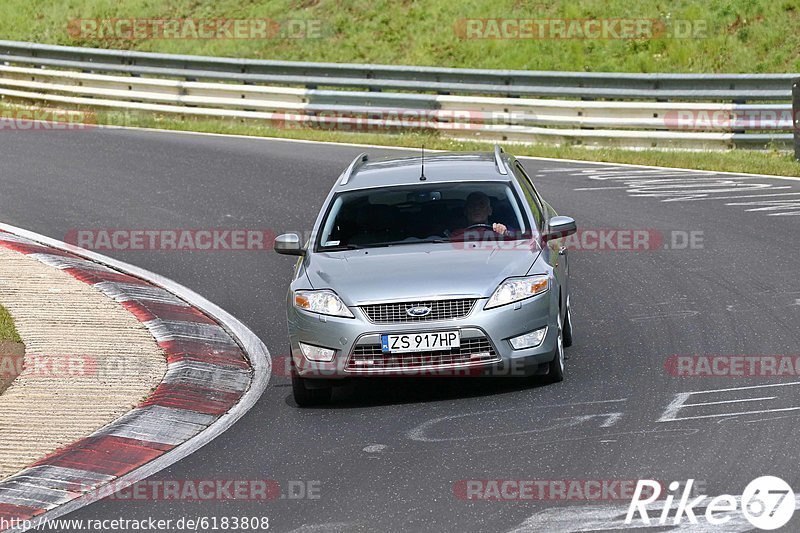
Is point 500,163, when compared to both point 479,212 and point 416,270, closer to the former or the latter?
point 479,212

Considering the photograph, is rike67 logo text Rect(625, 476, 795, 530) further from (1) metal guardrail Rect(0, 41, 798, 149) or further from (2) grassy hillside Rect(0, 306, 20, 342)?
(1) metal guardrail Rect(0, 41, 798, 149)

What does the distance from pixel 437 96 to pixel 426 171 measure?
12.4 metres

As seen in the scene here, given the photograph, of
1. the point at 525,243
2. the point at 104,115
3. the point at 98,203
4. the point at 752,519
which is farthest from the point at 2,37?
the point at 752,519

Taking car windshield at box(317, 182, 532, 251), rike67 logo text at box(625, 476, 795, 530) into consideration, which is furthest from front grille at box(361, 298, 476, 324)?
rike67 logo text at box(625, 476, 795, 530)

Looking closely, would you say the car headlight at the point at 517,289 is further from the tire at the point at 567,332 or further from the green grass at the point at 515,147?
the green grass at the point at 515,147

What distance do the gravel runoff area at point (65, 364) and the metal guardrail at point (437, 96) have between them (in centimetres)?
1073

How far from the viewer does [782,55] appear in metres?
24.6

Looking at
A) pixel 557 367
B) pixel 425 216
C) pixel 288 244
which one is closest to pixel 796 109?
pixel 425 216

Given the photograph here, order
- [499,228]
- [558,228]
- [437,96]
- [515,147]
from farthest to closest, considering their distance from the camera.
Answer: [437,96] < [515,147] < [499,228] < [558,228]

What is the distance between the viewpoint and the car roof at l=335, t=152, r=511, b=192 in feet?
34.0

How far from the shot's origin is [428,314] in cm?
890

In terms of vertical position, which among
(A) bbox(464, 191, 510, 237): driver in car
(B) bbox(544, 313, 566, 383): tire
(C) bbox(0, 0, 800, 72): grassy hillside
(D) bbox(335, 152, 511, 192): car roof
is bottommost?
(B) bbox(544, 313, 566, 383): tire

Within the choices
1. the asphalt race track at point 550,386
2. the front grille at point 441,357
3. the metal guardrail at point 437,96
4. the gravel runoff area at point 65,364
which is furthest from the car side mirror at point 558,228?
the metal guardrail at point 437,96

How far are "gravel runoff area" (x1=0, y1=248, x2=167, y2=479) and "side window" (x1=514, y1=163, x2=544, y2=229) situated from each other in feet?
10.1
